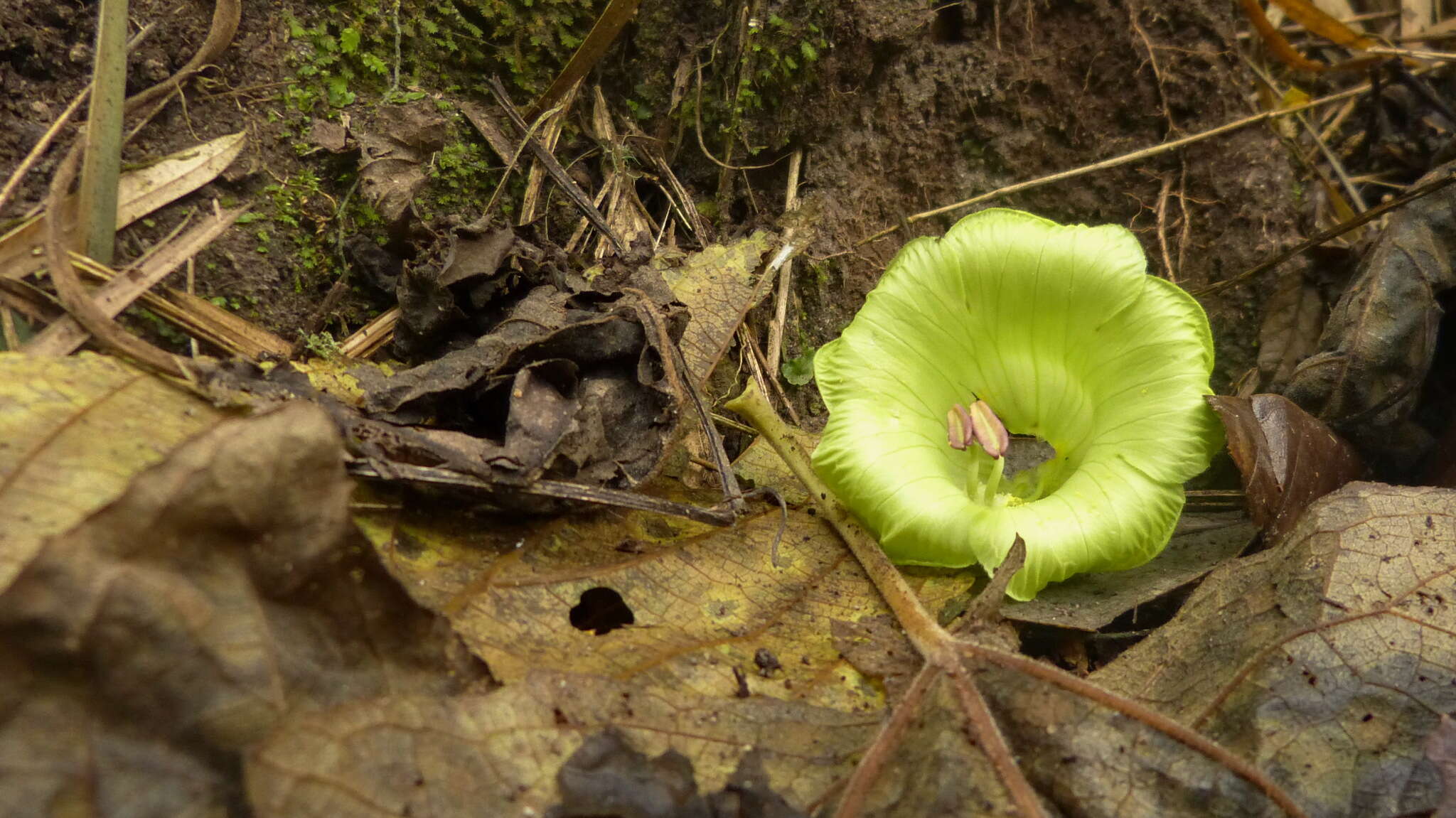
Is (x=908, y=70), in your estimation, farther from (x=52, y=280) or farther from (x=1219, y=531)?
(x=52, y=280)

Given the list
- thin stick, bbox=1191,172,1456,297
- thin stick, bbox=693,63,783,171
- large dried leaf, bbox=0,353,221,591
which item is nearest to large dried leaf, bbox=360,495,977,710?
large dried leaf, bbox=0,353,221,591

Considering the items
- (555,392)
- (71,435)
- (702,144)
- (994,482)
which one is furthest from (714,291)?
(71,435)

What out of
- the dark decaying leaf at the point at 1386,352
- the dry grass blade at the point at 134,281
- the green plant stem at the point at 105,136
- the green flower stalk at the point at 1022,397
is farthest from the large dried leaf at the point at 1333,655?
the green plant stem at the point at 105,136

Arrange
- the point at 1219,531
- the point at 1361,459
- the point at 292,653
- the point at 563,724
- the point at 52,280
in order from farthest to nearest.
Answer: the point at 1361,459 → the point at 1219,531 → the point at 52,280 → the point at 563,724 → the point at 292,653

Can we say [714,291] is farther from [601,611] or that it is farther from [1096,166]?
[1096,166]

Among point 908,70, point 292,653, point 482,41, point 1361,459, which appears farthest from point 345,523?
point 1361,459

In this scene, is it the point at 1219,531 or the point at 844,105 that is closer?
the point at 1219,531
